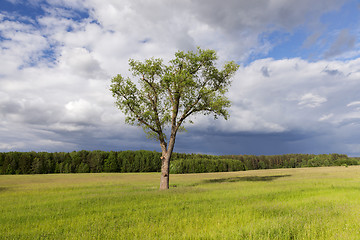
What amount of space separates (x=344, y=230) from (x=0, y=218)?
1694cm

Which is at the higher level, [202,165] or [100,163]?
[100,163]

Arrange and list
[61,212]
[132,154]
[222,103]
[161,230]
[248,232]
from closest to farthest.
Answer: [248,232] → [161,230] → [61,212] → [222,103] → [132,154]

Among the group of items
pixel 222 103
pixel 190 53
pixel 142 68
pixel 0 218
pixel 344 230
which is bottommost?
pixel 0 218

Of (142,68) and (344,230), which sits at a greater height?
(142,68)

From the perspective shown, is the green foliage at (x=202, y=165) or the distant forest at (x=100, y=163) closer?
the distant forest at (x=100, y=163)

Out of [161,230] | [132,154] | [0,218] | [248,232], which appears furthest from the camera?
[132,154]

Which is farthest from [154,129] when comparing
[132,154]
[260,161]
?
[260,161]

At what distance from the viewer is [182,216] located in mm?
11570

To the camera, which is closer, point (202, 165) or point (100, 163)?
point (100, 163)

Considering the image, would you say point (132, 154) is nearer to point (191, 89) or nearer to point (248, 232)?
point (191, 89)

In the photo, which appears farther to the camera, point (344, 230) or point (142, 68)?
point (142, 68)

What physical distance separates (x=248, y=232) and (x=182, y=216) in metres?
4.15

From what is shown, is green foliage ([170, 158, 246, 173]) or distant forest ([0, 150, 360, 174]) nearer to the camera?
distant forest ([0, 150, 360, 174])

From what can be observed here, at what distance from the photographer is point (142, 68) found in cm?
2906
